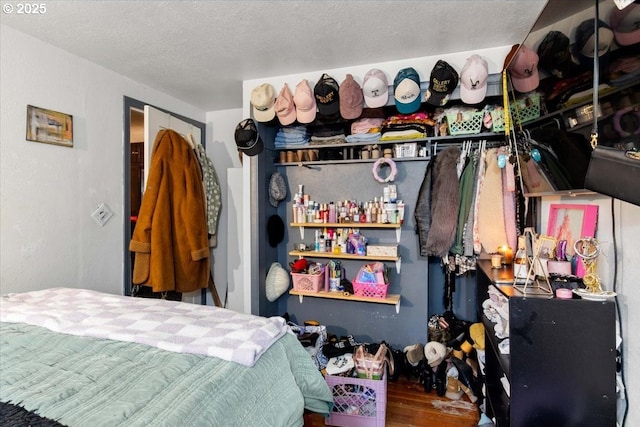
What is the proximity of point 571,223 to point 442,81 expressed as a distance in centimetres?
106

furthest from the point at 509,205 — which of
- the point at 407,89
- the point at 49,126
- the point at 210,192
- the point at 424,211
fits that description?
the point at 49,126

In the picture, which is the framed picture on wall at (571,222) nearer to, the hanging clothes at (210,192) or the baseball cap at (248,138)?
the baseball cap at (248,138)

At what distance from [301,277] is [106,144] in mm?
1715

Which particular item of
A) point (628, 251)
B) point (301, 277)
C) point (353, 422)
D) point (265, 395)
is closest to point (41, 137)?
point (301, 277)

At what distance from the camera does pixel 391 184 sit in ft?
7.67

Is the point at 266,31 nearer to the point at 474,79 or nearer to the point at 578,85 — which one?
the point at 474,79

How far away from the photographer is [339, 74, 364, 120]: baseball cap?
6.80 ft

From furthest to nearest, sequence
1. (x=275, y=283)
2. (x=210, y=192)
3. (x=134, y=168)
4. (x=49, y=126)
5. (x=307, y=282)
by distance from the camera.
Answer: (x=134, y=168) → (x=210, y=192) → (x=275, y=283) → (x=307, y=282) → (x=49, y=126)

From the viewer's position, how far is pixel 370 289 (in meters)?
2.22

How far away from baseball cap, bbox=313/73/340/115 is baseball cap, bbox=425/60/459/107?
0.61m

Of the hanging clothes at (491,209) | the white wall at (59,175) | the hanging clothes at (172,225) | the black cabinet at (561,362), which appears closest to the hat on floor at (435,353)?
the hanging clothes at (491,209)

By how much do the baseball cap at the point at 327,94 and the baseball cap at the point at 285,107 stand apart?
19 cm

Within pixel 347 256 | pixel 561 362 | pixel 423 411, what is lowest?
pixel 423 411

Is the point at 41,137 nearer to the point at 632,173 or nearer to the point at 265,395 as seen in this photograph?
the point at 265,395
